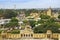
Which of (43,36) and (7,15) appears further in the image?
(7,15)

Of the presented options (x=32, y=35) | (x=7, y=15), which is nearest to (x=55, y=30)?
(x=32, y=35)

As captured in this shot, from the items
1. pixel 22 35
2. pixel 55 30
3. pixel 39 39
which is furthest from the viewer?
pixel 55 30

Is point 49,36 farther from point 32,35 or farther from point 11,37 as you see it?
point 11,37

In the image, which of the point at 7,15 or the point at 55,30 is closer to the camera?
the point at 55,30

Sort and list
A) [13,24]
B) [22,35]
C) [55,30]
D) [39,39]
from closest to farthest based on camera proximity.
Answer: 1. [39,39]
2. [22,35]
3. [55,30]
4. [13,24]

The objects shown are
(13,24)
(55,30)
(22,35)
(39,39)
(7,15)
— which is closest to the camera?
(39,39)

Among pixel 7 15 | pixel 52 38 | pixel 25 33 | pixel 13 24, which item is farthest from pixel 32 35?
pixel 7 15

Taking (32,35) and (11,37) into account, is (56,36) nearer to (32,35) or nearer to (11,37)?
(32,35)

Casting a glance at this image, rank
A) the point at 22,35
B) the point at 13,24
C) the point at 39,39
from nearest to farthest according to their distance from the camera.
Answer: the point at 39,39 < the point at 22,35 < the point at 13,24
